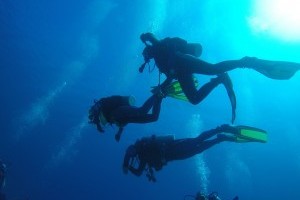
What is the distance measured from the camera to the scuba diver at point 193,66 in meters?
5.66

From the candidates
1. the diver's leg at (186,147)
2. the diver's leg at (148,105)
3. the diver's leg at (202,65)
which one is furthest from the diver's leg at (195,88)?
the diver's leg at (186,147)

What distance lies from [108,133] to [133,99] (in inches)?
2520

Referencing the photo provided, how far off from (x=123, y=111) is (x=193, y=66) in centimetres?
163

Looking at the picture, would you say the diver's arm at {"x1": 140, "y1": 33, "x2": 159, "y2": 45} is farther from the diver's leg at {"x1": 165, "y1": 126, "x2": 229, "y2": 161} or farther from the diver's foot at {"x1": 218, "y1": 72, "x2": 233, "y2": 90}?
the diver's leg at {"x1": 165, "y1": 126, "x2": 229, "y2": 161}

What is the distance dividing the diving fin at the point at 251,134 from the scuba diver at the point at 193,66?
560 millimetres

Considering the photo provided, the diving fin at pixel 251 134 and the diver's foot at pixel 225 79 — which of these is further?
the diving fin at pixel 251 134

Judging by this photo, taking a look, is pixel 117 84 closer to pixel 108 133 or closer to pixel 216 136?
pixel 108 133

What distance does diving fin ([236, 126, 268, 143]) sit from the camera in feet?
21.7

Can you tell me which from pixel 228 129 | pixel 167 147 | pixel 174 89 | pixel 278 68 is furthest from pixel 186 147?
pixel 278 68

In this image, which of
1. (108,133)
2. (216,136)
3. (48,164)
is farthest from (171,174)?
(216,136)

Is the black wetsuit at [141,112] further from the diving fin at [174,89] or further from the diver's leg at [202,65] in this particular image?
→ the diver's leg at [202,65]

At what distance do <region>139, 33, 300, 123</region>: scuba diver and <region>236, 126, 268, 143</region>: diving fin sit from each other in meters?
0.56

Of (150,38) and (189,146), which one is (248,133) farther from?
(150,38)

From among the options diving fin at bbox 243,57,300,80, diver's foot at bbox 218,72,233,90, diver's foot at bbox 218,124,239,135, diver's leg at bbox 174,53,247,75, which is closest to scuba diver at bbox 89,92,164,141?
diver's leg at bbox 174,53,247,75
